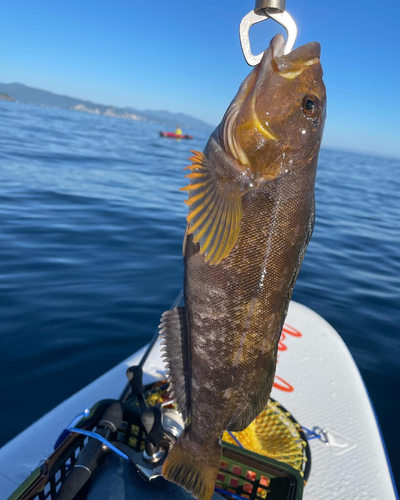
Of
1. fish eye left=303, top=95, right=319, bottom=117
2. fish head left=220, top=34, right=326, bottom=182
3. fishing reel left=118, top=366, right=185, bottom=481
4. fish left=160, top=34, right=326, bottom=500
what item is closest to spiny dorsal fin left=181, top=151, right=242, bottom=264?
fish left=160, top=34, right=326, bottom=500

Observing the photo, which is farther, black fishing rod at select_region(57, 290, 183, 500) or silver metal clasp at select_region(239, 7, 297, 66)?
black fishing rod at select_region(57, 290, 183, 500)

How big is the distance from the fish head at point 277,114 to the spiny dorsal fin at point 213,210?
0.18m

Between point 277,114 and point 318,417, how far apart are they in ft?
11.0

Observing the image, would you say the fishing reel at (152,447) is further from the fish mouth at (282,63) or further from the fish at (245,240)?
the fish mouth at (282,63)

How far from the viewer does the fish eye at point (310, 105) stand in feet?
7.13

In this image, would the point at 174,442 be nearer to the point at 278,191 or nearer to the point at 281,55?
the point at 278,191

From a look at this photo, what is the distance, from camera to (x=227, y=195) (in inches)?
79.0

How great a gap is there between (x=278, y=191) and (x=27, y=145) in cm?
2383

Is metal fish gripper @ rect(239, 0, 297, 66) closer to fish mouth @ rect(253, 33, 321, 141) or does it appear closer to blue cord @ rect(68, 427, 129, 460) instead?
fish mouth @ rect(253, 33, 321, 141)

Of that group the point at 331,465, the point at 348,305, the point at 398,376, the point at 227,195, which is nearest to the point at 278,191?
the point at 227,195

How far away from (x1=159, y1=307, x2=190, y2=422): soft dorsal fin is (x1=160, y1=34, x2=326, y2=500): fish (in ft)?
0.21

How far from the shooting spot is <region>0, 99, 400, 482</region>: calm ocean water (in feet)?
16.8

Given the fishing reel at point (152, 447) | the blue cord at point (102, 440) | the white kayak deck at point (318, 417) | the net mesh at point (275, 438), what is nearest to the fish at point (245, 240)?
the fishing reel at point (152, 447)

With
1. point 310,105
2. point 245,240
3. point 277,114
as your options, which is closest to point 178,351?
point 245,240
